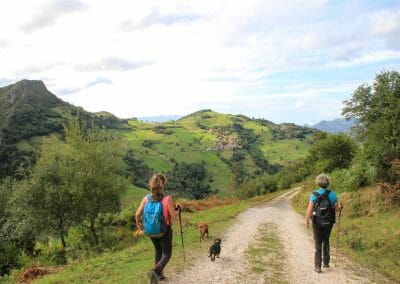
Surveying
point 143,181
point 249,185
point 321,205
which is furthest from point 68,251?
point 143,181

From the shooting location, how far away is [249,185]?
9806cm

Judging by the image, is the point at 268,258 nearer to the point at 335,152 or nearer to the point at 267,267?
the point at 267,267

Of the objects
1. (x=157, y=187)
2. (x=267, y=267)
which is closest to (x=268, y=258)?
(x=267, y=267)

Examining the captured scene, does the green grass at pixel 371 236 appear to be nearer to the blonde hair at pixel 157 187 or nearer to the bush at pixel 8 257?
the blonde hair at pixel 157 187

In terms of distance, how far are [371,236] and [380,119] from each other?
1140 centimetres

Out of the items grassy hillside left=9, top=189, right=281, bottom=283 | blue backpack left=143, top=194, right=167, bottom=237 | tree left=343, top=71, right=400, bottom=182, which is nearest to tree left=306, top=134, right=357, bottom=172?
tree left=343, top=71, right=400, bottom=182

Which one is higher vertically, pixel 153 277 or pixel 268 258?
pixel 153 277

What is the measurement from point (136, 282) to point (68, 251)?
1699 centimetres

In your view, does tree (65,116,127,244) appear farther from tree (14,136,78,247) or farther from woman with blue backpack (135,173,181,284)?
woman with blue backpack (135,173,181,284)

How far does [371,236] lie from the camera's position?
19266 mm

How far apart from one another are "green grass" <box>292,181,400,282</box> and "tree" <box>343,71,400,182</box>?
7.86ft

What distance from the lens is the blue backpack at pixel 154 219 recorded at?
9641 mm

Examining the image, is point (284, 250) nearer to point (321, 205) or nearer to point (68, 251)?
point (321, 205)

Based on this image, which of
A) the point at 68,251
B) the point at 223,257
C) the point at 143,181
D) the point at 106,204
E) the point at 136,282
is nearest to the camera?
the point at 136,282
